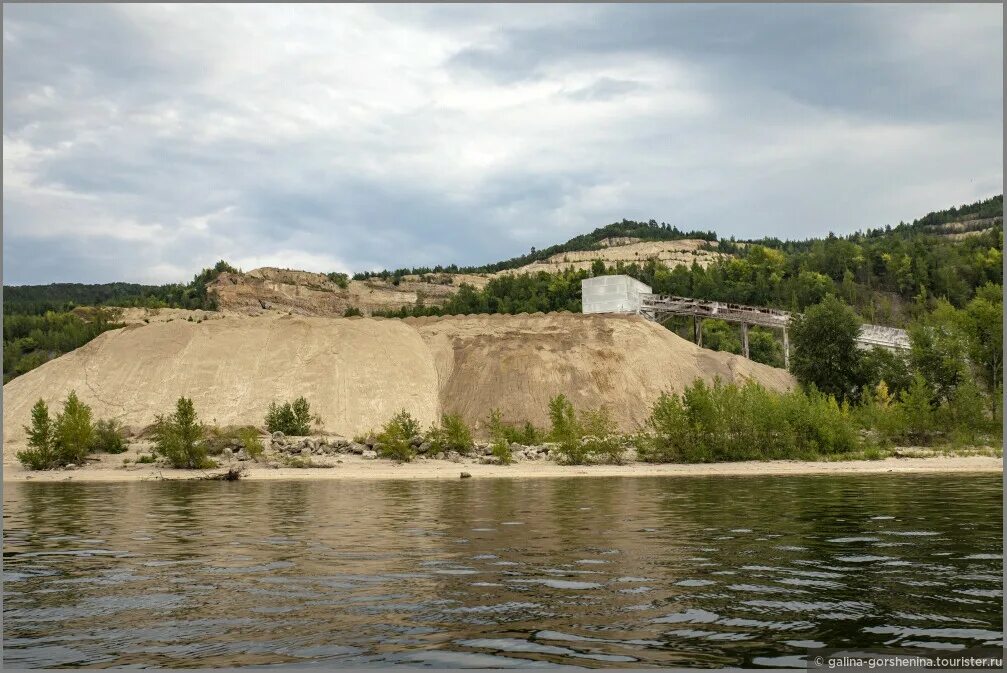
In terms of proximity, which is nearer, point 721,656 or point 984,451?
point 721,656

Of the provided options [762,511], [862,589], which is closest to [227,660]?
[862,589]

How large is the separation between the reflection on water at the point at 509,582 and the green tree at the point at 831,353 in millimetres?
46643

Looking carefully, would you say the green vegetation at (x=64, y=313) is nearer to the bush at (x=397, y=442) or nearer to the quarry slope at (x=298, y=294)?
the quarry slope at (x=298, y=294)

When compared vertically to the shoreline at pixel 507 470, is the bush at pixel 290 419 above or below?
above

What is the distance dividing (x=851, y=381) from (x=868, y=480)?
3986 centimetres

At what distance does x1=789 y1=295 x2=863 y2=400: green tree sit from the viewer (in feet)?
232

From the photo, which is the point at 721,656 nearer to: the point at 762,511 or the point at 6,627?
the point at 6,627

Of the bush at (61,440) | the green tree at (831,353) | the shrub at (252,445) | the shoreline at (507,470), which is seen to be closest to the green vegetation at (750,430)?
the shoreline at (507,470)

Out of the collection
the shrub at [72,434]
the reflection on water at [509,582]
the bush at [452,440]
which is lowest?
the reflection on water at [509,582]

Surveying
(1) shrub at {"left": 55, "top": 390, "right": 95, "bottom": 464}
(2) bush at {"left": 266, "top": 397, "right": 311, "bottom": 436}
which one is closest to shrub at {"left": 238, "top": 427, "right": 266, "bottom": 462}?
(2) bush at {"left": 266, "top": 397, "right": 311, "bottom": 436}

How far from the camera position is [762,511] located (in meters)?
22.9

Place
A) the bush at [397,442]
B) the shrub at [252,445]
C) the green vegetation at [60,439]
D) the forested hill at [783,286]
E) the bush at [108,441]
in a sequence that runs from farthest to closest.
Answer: the forested hill at [783,286]
the bush at [108,441]
the shrub at [252,445]
the bush at [397,442]
the green vegetation at [60,439]

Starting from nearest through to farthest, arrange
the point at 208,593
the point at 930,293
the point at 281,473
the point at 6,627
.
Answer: the point at 6,627 → the point at 208,593 → the point at 281,473 → the point at 930,293

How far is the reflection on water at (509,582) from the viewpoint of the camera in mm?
9484
